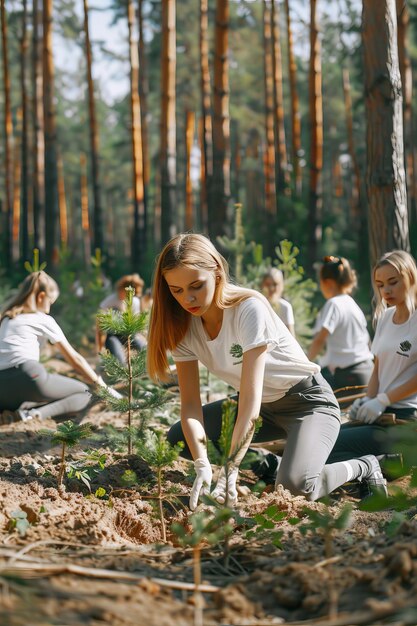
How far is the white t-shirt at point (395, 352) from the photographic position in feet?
14.6

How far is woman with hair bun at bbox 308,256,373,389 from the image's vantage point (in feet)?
20.3

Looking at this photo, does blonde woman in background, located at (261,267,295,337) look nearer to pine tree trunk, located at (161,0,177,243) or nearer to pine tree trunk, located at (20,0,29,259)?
pine tree trunk, located at (161,0,177,243)

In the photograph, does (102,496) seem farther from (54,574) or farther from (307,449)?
(54,574)

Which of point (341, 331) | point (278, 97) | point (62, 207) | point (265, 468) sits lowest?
point (265, 468)

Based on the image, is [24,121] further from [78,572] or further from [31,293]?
[78,572]

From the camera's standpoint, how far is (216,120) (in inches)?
460

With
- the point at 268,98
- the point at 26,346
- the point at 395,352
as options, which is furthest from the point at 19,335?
the point at 268,98

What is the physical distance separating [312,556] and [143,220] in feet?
54.3

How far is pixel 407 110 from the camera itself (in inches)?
737

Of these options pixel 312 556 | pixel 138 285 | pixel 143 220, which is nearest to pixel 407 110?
pixel 143 220

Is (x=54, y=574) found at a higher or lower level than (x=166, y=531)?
higher

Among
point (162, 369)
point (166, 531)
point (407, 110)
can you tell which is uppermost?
point (407, 110)

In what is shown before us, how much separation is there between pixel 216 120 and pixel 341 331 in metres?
6.37

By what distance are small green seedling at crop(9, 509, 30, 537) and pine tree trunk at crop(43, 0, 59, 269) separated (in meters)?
12.7
